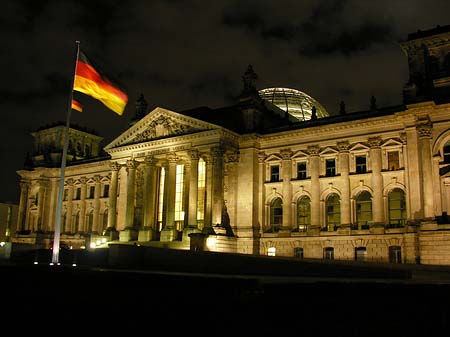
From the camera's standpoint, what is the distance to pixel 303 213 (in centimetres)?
5631

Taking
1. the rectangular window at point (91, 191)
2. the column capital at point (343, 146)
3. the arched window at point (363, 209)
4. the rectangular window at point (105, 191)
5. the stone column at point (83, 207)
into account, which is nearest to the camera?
the arched window at point (363, 209)

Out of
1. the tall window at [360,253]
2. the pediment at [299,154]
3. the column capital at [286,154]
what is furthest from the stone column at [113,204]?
the tall window at [360,253]

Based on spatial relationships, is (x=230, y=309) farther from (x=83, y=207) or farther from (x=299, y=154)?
(x=83, y=207)

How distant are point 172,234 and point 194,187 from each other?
20.4 ft

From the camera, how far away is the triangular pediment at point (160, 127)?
5872 cm

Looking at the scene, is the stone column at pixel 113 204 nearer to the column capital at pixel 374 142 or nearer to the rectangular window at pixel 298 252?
the rectangular window at pixel 298 252

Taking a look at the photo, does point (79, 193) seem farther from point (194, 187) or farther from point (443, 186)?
point (443, 186)

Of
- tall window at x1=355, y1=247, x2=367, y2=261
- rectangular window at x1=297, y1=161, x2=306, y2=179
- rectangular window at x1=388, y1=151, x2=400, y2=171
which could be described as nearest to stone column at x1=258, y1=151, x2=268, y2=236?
rectangular window at x1=297, y1=161, x2=306, y2=179

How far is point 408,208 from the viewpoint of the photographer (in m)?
47.2

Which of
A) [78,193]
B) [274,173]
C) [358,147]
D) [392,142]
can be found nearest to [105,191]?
[78,193]

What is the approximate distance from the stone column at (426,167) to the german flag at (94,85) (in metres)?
27.7

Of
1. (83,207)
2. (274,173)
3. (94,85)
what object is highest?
(94,85)

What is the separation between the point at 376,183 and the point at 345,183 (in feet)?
11.3

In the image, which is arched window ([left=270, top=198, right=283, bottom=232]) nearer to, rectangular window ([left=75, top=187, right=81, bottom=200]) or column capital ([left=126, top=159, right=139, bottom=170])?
column capital ([left=126, top=159, right=139, bottom=170])
